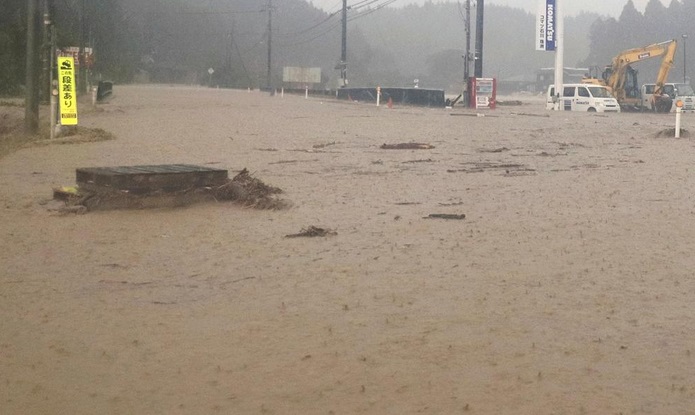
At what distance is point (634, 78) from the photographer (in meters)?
54.2

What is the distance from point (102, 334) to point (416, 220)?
5.12 metres

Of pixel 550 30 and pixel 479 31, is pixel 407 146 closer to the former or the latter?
pixel 479 31

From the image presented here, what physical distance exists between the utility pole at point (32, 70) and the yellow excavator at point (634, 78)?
3693cm

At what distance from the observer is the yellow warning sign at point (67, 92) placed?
21828 mm

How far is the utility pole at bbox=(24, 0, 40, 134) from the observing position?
23.0 meters

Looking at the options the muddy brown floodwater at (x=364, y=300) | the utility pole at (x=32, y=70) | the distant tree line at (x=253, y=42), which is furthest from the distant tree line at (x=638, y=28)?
the muddy brown floodwater at (x=364, y=300)

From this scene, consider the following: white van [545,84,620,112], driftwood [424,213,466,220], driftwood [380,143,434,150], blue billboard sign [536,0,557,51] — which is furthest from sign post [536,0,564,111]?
driftwood [424,213,466,220]

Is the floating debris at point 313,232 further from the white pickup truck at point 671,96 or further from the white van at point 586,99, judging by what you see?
the white pickup truck at point 671,96

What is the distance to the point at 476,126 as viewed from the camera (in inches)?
1166

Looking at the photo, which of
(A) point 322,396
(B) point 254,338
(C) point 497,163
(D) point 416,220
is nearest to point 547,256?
(D) point 416,220

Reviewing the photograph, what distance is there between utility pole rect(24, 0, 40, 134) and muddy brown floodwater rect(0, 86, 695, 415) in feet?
29.6

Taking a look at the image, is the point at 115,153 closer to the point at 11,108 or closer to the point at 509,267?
the point at 509,267

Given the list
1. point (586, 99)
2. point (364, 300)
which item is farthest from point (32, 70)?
point (586, 99)

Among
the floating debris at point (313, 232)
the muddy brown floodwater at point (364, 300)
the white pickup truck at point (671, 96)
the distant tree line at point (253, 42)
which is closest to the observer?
the muddy brown floodwater at point (364, 300)
